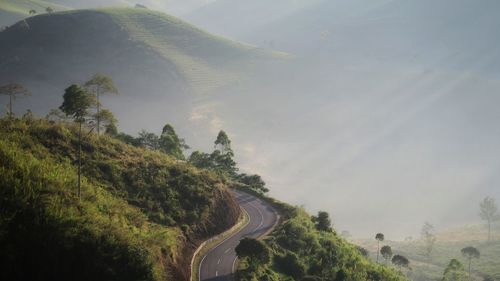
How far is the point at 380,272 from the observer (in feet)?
209

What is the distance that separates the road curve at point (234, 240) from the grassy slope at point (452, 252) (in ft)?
237

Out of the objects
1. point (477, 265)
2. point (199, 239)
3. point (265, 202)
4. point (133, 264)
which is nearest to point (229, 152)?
point (265, 202)

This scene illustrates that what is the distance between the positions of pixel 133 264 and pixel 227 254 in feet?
61.0

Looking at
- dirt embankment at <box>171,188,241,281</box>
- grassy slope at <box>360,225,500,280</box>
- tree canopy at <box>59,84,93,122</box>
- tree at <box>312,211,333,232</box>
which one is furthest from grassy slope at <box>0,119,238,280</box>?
grassy slope at <box>360,225,500,280</box>

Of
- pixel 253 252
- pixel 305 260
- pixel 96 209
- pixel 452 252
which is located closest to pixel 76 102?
pixel 96 209

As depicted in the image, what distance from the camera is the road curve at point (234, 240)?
42.2m

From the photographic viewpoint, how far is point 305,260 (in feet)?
172

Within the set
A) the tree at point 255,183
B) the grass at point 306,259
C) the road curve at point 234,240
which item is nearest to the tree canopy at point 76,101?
the road curve at point 234,240

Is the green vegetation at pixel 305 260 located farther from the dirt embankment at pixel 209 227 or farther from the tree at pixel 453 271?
the tree at pixel 453 271

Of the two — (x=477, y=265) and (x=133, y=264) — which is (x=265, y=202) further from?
(x=477, y=265)

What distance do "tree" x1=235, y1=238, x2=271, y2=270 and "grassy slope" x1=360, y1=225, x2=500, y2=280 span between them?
92477 mm

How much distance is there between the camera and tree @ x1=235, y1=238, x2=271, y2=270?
139 feet

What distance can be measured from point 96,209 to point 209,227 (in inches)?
720

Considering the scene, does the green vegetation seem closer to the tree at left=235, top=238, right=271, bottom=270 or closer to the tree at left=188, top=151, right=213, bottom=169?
the tree at left=235, top=238, right=271, bottom=270
